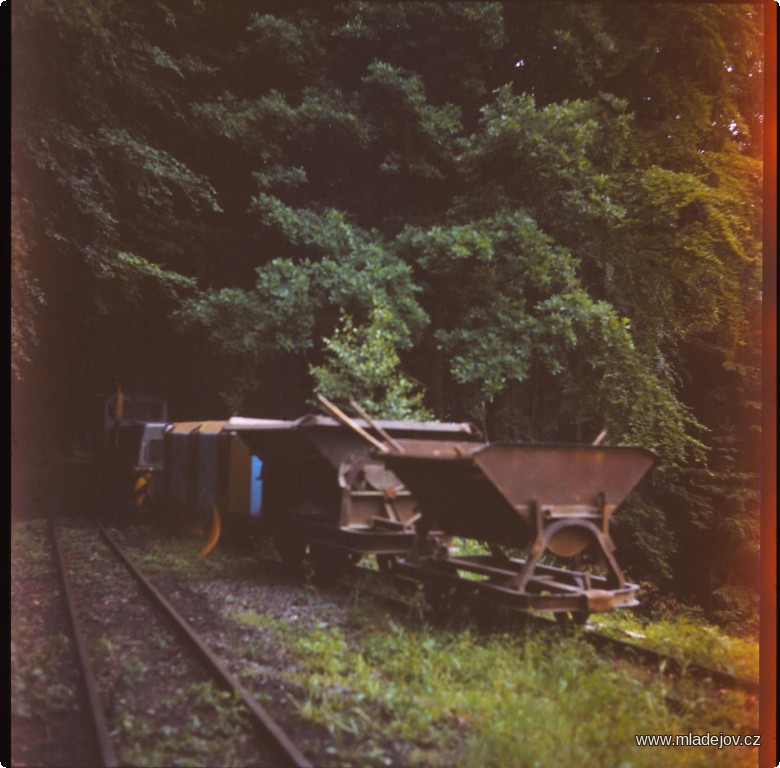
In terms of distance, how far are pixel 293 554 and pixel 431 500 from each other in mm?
3349

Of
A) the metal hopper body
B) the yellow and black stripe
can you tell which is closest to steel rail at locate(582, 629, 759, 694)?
the metal hopper body

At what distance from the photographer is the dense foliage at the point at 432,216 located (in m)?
6.24

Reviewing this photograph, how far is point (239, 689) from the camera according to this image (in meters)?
4.72

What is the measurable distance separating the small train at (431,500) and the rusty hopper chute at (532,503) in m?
0.01

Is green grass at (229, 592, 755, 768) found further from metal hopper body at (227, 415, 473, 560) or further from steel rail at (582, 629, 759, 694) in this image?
metal hopper body at (227, 415, 473, 560)

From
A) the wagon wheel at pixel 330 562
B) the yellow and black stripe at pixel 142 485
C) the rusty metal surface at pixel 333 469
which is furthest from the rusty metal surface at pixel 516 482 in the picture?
the yellow and black stripe at pixel 142 485

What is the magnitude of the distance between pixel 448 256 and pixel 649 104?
3.70m

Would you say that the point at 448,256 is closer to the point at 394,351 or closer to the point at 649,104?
the point at 394,351

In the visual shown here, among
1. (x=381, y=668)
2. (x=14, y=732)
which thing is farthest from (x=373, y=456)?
(x=14, y=732)

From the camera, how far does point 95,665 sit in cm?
515

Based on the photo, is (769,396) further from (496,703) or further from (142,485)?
(142,485)

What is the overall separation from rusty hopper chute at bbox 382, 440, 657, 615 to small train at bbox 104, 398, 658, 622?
1 centimetres

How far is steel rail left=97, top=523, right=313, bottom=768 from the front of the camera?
3.87 metres

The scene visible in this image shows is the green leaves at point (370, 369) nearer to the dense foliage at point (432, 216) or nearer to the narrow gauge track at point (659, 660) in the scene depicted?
the dense foliage at point (432, 216)
